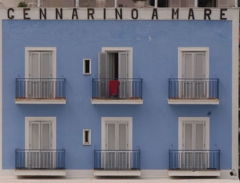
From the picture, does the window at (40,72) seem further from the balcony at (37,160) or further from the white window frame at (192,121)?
the white window frame at (192,121)

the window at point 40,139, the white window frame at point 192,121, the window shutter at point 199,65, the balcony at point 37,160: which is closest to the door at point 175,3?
the window shutter at point 199,65

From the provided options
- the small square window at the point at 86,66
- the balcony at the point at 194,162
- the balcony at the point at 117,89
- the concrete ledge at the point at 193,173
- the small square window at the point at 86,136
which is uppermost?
the small square window at the point at 86,66

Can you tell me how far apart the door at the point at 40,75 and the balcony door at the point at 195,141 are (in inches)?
208

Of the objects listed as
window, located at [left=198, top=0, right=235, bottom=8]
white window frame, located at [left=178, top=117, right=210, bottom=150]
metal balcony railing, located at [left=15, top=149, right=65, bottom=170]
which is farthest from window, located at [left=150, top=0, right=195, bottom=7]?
metal balcony railing, located at [left=15, top=149, right=65, bottom=170]

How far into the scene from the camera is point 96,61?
3581cm

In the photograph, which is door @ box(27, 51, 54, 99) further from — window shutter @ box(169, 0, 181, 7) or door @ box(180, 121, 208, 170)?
window shutter @ box(169, 0, 181, 7)

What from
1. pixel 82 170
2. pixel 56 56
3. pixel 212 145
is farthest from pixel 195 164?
pixel 56 56

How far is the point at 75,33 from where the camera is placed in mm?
35875

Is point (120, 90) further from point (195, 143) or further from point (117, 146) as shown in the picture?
point (195, 143)

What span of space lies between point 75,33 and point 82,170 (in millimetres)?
5245

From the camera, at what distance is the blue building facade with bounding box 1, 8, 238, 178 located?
35.8 m

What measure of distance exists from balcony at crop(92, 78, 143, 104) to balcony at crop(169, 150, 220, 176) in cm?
263

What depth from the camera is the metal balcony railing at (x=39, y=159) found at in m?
35.8

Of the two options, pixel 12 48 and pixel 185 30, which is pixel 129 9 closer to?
pixel 185 30
